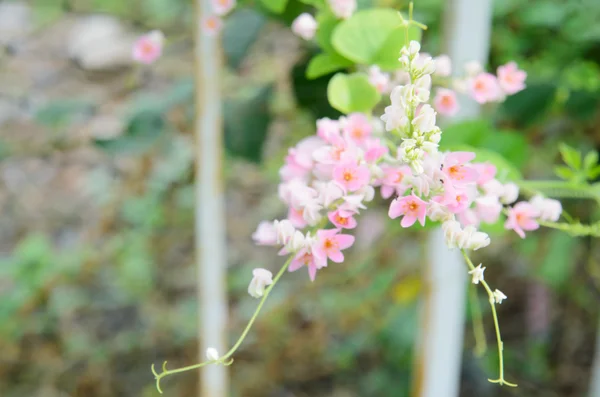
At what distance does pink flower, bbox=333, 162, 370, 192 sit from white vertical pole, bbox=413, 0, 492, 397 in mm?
228

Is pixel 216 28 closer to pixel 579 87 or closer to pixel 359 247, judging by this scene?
pixel 579 87

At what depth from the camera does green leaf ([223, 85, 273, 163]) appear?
2.19 ft

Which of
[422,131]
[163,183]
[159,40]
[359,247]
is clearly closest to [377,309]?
[359,247]

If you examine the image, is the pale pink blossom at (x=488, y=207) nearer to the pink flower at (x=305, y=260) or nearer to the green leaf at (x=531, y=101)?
the pink flower at (x=305, y=260)

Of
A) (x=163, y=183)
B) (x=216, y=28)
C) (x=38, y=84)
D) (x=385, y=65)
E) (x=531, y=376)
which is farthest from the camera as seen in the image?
(x=38, y=84)

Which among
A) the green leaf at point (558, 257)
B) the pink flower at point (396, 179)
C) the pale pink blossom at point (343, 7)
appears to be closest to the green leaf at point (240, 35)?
the pale pink blossom at point (343, 7)

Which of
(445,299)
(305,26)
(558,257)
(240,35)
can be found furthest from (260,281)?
(558,257)

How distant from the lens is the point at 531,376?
1.28 meters

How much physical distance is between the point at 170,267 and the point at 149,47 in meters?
0.97

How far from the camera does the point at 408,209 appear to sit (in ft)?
1.01

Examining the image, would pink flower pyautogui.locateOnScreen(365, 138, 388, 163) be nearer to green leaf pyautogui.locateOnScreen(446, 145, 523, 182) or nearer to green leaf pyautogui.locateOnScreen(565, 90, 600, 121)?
green leaf pyautogui.locateOnScreen(446, 145, 523, 182)

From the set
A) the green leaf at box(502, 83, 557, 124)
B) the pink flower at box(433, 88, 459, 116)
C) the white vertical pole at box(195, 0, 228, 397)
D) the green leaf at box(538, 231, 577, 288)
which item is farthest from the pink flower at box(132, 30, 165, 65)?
the green leaf at box(538, 231, 577, 288)

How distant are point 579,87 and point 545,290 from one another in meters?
0.67

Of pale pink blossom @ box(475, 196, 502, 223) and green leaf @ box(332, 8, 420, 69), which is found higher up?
green leaf @ box(332, 8, 420, 69)
